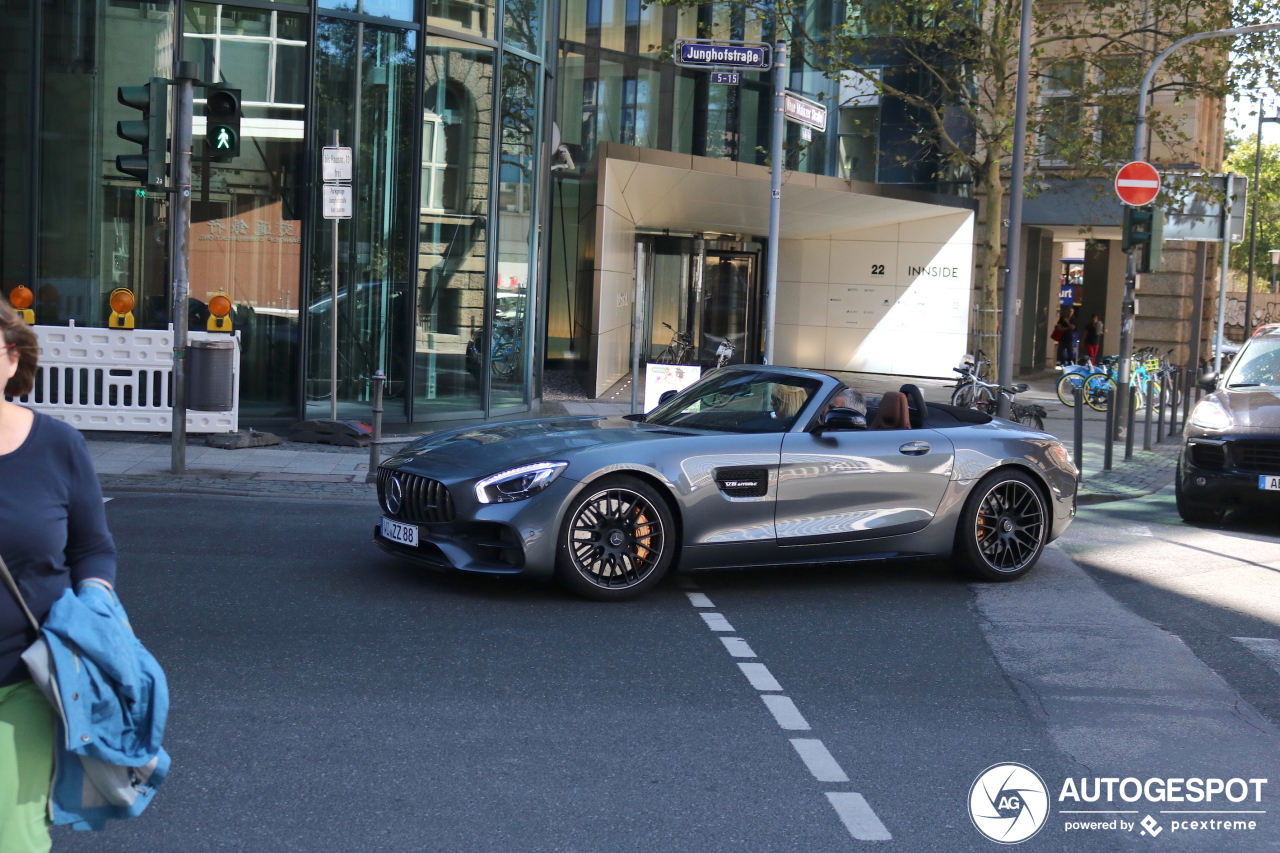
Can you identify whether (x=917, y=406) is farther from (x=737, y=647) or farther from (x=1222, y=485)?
(x=1222, y=485)

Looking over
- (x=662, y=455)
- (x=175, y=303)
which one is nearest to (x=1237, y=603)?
(x=662, y=455)

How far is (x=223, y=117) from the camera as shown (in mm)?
11555

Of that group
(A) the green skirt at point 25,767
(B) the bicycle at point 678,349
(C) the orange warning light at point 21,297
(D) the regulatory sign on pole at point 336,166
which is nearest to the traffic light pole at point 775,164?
(D) the regulatory sign on pole at point 336,166

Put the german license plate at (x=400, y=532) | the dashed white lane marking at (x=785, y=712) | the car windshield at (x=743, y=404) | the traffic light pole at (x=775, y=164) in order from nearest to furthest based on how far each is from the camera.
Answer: the dashed white lane marking at (x=785, y=712) → the german license plate at (x=400, y=532) → the car windshield at (x=743, y=404) → the traffic light pole at (x=775, y=164)

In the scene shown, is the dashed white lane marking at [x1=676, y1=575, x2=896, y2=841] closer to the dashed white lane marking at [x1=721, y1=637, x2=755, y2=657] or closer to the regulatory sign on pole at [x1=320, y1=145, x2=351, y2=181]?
the dashed white lane marking at [x1=721, y1=637, x2=755, y2=657]

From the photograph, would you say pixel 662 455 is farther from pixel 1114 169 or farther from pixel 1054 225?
pixel 1054 225

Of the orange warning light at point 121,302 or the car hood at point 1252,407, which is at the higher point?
the orange warning light at point 121,302

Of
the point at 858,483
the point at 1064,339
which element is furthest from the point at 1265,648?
the point at 1064,339

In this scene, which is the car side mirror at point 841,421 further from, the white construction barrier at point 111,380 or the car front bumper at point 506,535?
the white construction barrier at point 111,380

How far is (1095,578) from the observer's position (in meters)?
8.96

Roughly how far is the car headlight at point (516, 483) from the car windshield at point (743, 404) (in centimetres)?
130

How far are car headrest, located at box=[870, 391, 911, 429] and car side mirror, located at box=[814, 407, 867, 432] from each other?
381 millimetres

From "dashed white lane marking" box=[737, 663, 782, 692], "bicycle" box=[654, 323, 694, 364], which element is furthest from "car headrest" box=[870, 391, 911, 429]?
"bicycle" box=[654, 323, 694, 364]

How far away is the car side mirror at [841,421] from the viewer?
7.89 metres
